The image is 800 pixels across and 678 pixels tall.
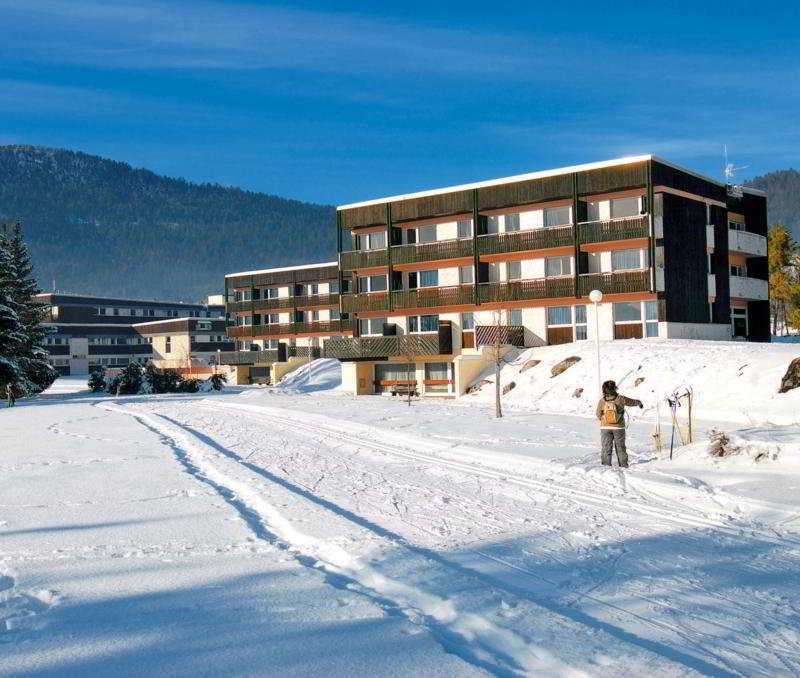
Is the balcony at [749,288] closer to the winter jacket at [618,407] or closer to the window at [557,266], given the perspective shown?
the window at [557,266]

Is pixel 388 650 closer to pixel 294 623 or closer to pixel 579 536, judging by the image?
pixel 294 623

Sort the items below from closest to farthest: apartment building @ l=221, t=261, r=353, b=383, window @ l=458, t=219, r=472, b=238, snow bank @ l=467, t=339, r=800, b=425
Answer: snow bank @ l=467, t=339, r=800, b=425, window @ l=458, t=219, r=472, b=238, apartment building @ l=221, t=261, r=353, b=383

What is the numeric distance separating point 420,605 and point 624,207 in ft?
108

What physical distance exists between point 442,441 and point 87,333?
298 feet

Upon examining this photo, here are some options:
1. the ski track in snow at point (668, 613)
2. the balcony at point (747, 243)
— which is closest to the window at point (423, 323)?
the balcony at point (747, 243)

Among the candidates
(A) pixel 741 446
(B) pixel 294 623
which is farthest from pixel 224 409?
(B) pixel 294 623

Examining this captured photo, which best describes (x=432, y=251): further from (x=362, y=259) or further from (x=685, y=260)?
(x=685, y=260)

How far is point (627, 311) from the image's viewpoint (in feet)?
117

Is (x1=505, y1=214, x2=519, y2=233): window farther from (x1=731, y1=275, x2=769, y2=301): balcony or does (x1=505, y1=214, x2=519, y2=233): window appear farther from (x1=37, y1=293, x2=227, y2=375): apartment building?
(x1=37, y1=293, x2=227, y2=375): apartment building

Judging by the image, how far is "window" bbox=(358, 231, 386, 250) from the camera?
45094mm

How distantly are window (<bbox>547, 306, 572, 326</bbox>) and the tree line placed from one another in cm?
2738

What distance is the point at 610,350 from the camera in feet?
101

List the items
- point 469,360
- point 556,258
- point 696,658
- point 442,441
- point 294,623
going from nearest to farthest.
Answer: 1. point 696,658
2. point 294,623
3. point 442,441
4. point 469,360
5. point 556,258

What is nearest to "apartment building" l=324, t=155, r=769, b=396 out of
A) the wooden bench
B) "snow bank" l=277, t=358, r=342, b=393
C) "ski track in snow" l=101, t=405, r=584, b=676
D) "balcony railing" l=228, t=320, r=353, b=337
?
the wooden bench
